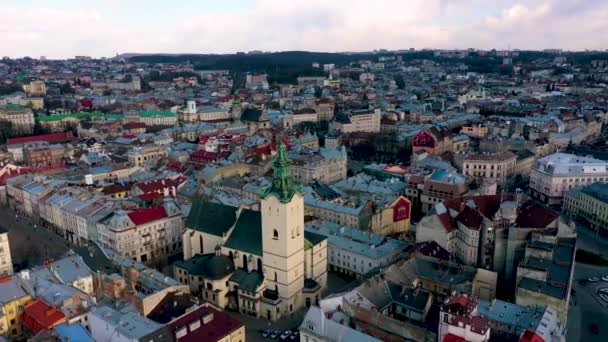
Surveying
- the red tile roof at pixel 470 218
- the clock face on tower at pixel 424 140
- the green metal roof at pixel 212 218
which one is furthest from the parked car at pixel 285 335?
the clock face on tower at pixel 424 140

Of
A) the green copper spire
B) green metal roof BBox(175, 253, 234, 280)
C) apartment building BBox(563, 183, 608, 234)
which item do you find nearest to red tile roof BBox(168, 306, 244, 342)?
green metal roof BBox(175, 253, 234, 280)

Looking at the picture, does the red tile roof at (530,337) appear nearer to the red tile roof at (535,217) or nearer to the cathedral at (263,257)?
the cathedral at (263,257)

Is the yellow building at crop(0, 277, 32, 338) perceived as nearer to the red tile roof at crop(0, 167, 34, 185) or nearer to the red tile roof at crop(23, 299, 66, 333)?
the red tile roof at crop(23, 299, 66, 333)

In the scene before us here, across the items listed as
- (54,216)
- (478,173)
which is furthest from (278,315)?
(478,173)

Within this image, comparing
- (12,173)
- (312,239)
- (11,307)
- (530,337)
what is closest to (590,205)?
(312,239)

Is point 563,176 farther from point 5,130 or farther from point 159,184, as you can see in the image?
point 5,130
